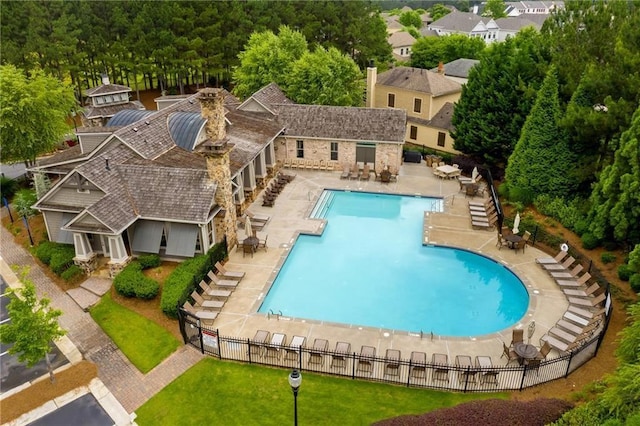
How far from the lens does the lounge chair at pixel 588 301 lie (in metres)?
20.5

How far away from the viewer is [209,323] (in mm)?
19891

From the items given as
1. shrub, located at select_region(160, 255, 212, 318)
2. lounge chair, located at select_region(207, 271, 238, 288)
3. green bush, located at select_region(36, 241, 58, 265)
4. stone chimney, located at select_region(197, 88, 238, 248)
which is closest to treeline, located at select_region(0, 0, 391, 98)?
green bush, located at select_region(36, 241, 58, 265)

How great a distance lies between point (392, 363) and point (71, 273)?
16.1 metres

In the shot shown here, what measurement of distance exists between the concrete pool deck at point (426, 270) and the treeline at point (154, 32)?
81.5 feet

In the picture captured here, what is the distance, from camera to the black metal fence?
16562mm

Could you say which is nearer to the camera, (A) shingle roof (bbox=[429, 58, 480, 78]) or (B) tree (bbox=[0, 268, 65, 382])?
(B) tree (bbox=[0, 268, 65, 382])

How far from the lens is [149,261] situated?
2292 cm

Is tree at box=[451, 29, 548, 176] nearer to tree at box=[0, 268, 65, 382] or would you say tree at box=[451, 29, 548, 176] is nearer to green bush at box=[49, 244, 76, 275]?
green bush at box=[49, 244, 76, 275]

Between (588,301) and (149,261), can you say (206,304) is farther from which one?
(588,301)

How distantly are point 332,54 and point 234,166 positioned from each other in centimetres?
2127

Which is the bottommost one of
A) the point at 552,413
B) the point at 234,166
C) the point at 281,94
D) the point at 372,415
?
the point at 372,415

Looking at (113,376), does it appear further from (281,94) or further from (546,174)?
(281,94)

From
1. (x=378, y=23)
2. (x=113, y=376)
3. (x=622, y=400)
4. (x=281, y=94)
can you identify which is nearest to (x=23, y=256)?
(x=113, y=376)

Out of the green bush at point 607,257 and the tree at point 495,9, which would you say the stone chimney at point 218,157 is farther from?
the tree at point 495,9
